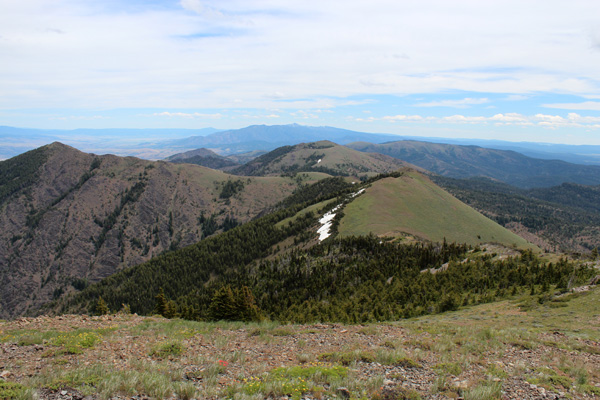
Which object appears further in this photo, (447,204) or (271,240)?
(271,240)

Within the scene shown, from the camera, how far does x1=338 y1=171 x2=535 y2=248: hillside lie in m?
79.7

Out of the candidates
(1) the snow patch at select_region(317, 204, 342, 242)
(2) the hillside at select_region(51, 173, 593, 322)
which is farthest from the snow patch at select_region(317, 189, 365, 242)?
(2) the hillside at select_region(51, 173, 593, 322)

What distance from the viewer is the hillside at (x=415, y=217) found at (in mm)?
79706

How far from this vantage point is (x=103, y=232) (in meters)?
199

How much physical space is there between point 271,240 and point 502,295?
94885 millimetres

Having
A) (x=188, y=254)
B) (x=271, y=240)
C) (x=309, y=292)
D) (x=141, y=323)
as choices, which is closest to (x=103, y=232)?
(x=188, y=254)

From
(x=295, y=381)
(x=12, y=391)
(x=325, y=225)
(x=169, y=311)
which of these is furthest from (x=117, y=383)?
(x=325, y=225)

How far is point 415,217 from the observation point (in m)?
90.4

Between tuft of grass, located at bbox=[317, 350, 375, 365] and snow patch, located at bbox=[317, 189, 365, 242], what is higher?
tuft of grass, located at bbox=[317, 350, 375, 365]

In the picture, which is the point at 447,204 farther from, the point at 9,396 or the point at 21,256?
the point at 21,256

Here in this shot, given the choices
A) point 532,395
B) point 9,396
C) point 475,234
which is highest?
point 9,396

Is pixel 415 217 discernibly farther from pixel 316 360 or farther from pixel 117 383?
pixel 117 383

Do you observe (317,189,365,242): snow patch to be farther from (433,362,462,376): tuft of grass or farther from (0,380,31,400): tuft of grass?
(0,380,31,400): tuft of grass

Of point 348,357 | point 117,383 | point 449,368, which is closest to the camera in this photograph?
point 117,383
